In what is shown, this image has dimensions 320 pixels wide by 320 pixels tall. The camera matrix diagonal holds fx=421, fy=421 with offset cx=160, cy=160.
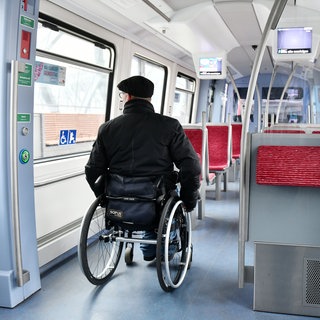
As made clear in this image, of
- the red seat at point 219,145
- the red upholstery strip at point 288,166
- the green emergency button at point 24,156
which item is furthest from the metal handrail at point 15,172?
the red seat at point 219,145

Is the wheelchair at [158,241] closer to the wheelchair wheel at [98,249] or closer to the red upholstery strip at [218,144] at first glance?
the wheelchair wheel at [98,249]

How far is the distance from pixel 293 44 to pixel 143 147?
346cm

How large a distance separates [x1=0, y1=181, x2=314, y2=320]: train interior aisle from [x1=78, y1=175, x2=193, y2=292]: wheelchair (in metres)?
0.10

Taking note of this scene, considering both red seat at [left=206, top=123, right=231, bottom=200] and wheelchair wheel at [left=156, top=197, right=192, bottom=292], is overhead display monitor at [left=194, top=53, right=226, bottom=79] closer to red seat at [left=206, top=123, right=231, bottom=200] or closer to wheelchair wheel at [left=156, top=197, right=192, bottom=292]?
red seat at [left=206, top=123, right=231, bottom=200]

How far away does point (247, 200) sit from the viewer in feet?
8.96

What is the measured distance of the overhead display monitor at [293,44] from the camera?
17.6ft

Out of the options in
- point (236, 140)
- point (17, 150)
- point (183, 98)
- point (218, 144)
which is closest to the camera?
point (17, 150)

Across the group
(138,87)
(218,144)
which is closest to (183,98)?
(218,144)

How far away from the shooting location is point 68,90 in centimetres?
409

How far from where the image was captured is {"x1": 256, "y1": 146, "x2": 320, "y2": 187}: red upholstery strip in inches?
98.4

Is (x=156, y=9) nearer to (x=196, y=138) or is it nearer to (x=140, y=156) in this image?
(x=196, y=138)

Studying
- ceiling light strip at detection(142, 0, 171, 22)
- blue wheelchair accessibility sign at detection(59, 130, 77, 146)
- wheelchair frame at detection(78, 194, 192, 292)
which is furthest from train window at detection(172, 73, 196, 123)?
wheelchair frame at detection(78, 194, 192, 292)

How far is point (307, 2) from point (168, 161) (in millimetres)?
2905

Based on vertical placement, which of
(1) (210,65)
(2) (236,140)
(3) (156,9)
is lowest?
(2) (236,140)
